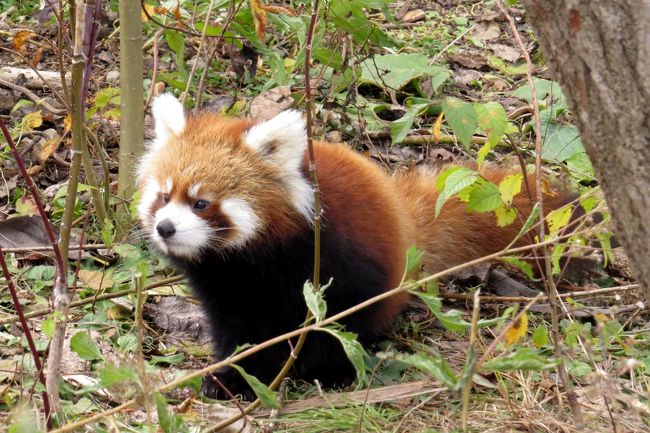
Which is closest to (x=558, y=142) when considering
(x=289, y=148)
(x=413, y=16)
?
(x=289, y=148)

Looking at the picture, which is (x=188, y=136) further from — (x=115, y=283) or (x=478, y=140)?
(x=478, y=140)

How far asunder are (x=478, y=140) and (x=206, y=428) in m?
2.88

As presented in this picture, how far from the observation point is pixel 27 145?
16.3ft

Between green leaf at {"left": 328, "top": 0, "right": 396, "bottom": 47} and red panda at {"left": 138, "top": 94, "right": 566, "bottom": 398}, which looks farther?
green leaf at {"left": 328, "top": 0, "right": 396, "bottom": 47}

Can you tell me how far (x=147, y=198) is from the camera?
3445 millimetres

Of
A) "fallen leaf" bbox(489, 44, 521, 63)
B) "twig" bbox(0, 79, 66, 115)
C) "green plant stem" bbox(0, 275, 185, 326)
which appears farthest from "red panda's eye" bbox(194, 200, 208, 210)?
Result: "fallen leaf" bbox(489, 44, 521, 63)

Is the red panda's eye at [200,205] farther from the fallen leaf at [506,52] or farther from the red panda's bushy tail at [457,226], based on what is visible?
the fallen leaf at [506,52]

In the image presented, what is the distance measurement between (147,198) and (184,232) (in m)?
0.39

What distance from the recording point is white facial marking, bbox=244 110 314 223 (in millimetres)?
3291

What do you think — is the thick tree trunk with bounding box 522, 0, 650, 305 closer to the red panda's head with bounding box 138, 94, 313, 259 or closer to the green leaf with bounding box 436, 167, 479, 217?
the green leaf with bounding box 436, 167, 479, 217

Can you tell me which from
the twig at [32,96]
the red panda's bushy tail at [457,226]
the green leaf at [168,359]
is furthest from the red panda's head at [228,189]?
the twig at [32,96]

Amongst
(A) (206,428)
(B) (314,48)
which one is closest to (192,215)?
(A) (206,428)

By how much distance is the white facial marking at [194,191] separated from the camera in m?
3.25

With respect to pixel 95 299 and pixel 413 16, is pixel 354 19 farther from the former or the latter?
pixel 413 16
